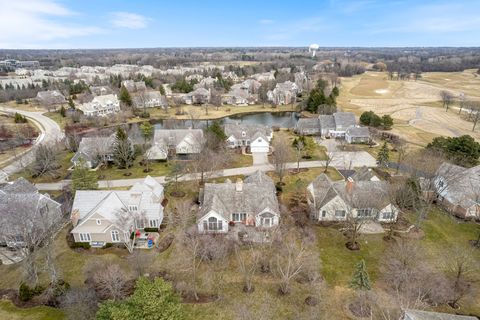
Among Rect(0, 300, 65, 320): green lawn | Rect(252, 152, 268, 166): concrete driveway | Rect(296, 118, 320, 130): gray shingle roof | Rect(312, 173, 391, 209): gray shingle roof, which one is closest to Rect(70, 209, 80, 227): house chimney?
Rect(0, 300, 65, 320): green lawn

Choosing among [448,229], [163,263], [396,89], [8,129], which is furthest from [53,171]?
[396,89]

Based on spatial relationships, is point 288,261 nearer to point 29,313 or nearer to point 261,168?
point 29,313

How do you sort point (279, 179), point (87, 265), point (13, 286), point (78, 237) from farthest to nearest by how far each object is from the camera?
point (279, 179) → point (78, 237) → point (87, 265) → point (13, 286)

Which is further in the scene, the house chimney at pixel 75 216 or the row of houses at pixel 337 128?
the row of houses at pixel 337 128

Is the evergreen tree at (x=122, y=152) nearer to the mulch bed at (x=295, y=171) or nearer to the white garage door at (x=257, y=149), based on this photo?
the white garage door at (x=257, y=149)

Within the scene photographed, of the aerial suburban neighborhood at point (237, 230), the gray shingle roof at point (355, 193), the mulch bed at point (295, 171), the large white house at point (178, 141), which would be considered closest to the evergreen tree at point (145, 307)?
the aerial suburban neighborhood at point (237, 230)

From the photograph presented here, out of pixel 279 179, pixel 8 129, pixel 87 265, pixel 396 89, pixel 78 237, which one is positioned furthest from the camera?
pixel 396 89

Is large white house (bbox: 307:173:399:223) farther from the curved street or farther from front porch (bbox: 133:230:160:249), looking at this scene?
the curved street

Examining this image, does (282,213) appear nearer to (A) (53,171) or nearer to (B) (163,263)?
(B) (163,263)
